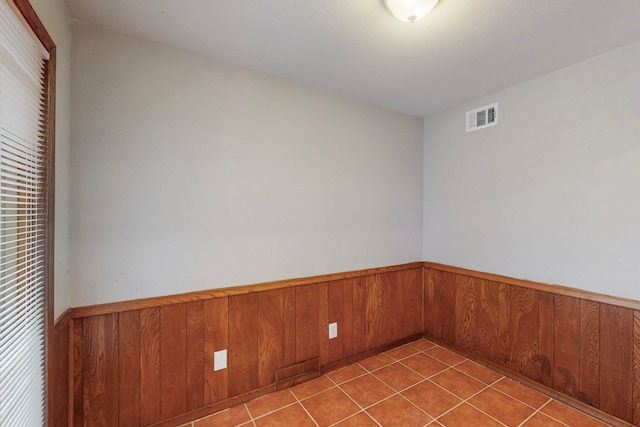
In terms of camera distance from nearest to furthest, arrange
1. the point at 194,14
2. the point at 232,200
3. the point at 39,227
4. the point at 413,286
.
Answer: the point at 39,227 → the point at 194,14 → the point at 232,200 → the point at 413,286

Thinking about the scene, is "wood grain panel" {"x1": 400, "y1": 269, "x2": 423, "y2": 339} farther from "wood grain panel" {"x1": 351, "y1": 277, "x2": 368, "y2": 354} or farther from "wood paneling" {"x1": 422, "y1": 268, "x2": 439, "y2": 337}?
"wood grain panel" {"x1": 351, "y1": 277, "x2": 368, "y2": 354}

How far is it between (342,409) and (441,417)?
0.63 m

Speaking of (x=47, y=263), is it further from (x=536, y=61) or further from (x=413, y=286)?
(x=536, y=61)

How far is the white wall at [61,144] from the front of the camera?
4.25 ft

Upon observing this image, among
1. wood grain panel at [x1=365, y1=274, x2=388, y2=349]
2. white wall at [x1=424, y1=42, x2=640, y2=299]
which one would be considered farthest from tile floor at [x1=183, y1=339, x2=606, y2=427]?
white wall at [x1=424, y1=42, x2=640, y2=299]

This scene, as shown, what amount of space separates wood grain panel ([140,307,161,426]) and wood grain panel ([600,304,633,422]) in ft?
9.24

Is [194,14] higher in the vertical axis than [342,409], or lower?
higher

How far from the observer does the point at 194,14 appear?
145 cm

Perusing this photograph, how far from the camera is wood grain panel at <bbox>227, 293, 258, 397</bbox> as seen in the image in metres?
1.91

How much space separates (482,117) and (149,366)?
3.16 metres

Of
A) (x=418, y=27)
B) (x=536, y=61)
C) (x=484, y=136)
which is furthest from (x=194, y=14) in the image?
Answer: (x=484, y=136)

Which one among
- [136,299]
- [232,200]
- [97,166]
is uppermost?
[97,166]

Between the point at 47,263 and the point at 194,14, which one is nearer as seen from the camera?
the point at 47,263

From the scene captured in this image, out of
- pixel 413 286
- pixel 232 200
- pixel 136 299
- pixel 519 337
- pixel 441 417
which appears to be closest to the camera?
pixel 136 299
